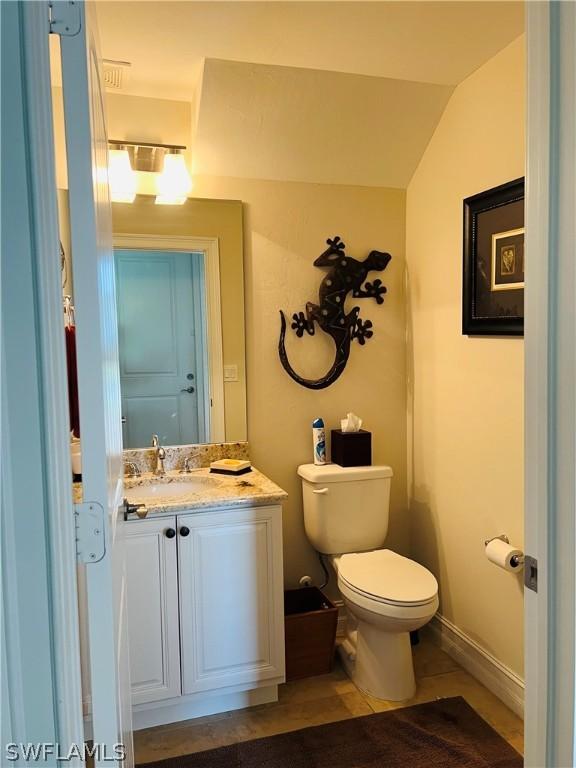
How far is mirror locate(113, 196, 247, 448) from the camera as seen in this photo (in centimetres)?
237

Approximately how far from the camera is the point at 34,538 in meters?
0.88

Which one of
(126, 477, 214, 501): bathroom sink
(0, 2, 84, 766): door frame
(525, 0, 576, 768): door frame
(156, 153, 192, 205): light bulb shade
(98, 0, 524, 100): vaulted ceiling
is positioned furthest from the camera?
(156, 153, 192, 205): light bulb shade

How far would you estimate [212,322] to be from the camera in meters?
2.47

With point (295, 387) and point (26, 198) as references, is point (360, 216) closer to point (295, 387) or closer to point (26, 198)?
point (295, 387)

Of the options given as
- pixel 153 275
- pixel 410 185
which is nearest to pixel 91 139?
pixel 153 275

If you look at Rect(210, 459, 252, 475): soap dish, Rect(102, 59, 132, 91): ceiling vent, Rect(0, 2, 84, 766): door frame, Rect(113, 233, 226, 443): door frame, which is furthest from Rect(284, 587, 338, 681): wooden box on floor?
Rect(102, 59, 132, 91): ceiling vent

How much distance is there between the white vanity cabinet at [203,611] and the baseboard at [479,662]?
0.82 metres

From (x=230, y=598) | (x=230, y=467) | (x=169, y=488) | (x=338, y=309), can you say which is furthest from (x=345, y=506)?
(x=338, y=309)

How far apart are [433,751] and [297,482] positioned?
1.17 meters

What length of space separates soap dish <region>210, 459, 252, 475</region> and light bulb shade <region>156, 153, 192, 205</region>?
1.14 m

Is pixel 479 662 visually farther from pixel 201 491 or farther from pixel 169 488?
pixel 169 488

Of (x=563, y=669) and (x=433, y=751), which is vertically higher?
(x=563, y=669)

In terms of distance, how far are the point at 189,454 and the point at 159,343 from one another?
504 mm
